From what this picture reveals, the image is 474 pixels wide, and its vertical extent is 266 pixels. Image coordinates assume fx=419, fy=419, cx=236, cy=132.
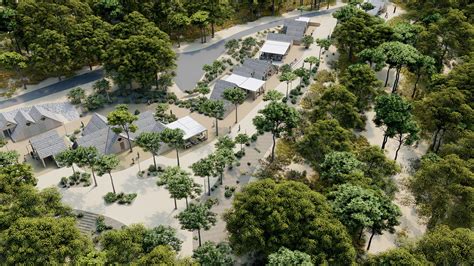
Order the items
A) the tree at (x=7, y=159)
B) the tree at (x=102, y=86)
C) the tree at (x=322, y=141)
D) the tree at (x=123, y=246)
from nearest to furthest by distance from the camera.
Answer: the tree at (x=123, y=246), the tree at (x=322, y=141), the tree at (x=7, y=159), the tree at (x=102, y=86)

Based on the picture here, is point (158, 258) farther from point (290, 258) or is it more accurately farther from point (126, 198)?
point (126, 198)

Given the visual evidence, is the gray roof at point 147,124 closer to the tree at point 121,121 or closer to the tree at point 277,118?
the tree at point 121,121

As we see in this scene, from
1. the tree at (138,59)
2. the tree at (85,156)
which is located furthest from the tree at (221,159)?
the tree at (138,59)

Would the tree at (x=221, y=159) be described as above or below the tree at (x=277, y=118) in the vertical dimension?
below

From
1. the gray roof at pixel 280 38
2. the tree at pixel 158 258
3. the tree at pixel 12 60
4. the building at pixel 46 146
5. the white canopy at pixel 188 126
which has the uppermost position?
the tree at pixel 12 60

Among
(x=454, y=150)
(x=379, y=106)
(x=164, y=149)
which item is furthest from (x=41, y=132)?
(x=454, y=150)

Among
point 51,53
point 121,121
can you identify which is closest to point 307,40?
point 121,121
